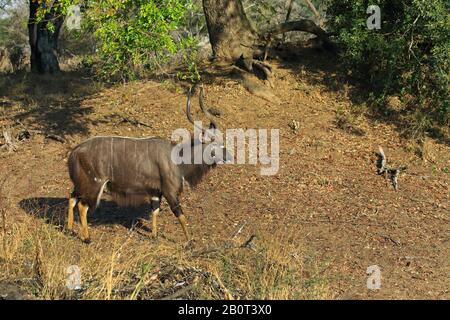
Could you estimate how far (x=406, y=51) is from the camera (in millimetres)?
13078

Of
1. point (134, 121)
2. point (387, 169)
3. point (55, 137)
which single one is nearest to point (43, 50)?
point (55, 137)

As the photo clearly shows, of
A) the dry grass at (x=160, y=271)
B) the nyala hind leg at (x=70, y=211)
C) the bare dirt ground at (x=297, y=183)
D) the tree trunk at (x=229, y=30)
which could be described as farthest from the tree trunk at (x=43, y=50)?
the dry grass at (x=160, y=271)

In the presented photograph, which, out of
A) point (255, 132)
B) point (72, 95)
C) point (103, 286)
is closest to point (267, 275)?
point (103, 286)

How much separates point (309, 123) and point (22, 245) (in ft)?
22.2

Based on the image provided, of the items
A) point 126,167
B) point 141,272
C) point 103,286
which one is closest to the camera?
point 103,286

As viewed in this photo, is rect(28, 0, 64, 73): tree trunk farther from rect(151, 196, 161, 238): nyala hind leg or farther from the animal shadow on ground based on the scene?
rect(151, 196, 161, 238): nyala hind leg

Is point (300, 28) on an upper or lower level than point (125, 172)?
upper

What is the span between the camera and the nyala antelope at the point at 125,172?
356 inches

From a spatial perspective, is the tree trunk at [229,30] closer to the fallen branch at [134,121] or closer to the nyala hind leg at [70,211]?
the fallen branch at [134,121]

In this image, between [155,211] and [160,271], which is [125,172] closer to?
[155,211]

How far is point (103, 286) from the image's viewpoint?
6.27 metres

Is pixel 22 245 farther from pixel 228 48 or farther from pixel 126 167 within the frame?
pixel 228 48

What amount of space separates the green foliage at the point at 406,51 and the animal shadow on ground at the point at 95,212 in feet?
17.9

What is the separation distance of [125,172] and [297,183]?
126 inches
